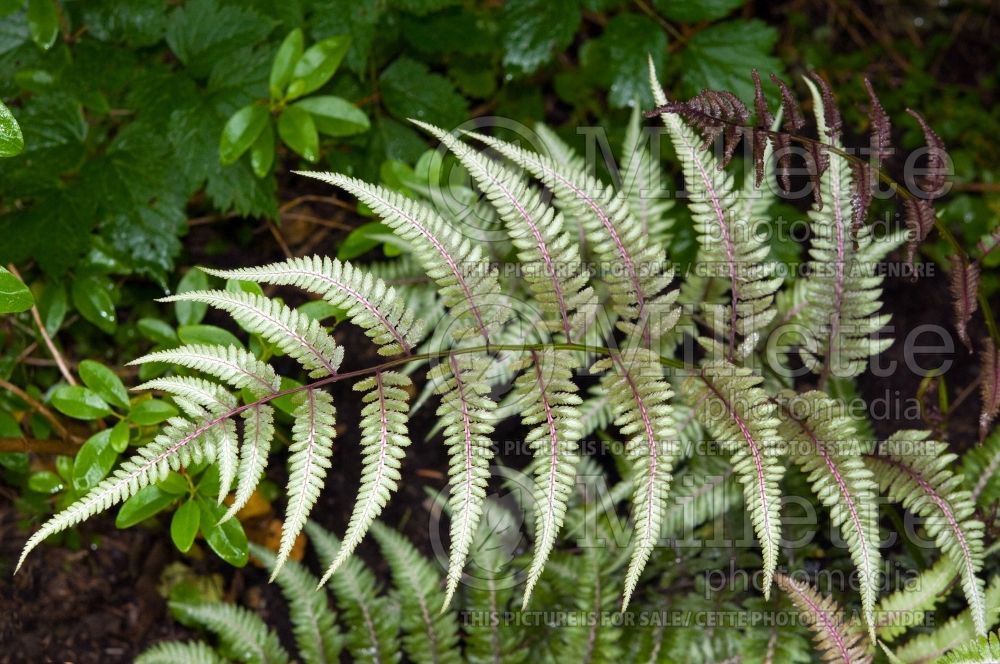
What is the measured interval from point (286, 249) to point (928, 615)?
2.68m

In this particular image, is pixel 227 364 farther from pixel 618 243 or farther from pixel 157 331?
pixel 618 243

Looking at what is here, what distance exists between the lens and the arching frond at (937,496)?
2301mm

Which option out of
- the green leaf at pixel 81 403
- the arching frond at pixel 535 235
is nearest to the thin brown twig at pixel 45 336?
the green leaf at pixel 81 403

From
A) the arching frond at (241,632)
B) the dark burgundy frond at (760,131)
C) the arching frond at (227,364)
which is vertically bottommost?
the arching frond at (241,632)

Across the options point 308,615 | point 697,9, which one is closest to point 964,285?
point 697,9

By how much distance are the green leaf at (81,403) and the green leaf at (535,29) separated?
6.01 feet

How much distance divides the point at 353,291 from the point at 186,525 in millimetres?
935

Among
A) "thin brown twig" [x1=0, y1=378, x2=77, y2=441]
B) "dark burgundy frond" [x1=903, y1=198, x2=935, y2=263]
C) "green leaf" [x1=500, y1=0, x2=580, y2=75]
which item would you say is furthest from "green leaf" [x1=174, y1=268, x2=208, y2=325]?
"dark burgundy frond" [x1=903, y1=198, x2=935, y2=263]

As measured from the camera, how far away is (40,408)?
9.27ft

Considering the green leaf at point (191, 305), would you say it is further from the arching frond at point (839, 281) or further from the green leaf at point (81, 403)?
the arching frond at point (839, 281)

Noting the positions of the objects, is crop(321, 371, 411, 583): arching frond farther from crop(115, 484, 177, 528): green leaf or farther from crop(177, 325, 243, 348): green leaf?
crop(115, 484, 177, 528): green leaf

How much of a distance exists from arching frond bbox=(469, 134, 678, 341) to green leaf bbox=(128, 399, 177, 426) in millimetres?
1218

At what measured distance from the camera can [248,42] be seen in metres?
2.87

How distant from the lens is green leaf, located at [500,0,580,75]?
305 centimetres
